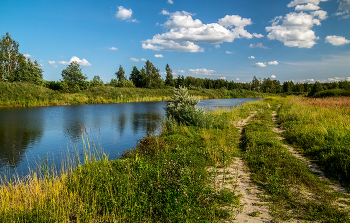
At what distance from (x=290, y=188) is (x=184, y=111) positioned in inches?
377

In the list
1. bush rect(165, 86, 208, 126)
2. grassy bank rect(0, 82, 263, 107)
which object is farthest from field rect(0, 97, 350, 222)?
grassy bank rect(0, 82, 263, 107)

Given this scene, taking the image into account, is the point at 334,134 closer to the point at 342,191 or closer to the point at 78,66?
the point at 342,191

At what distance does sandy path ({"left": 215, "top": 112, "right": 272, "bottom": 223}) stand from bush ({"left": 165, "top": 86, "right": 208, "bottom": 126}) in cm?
622

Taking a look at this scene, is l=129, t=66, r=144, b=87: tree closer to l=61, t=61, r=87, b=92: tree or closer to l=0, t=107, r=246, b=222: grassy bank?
l=61, t=61, r=87, b=92: tree

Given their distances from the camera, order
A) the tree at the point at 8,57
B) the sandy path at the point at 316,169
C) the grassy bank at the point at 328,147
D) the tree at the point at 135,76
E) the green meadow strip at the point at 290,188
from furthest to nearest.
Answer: the tree at the point at 135,76, the tree at the point at 8,57, the grassy bank at the point at 328,147, the sandy path at the point at 316,169, the green meadow strip at the point at 290,188

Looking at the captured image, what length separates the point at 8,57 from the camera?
49031mm

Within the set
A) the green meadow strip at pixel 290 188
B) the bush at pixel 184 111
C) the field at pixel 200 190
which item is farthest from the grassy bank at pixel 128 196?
the bush at pixel 184 111

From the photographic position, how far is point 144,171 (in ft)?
19.2

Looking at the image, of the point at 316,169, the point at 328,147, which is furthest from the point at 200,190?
the point at 328,147

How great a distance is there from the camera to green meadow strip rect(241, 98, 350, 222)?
3.95m

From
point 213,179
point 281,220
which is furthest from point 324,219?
point 213,179

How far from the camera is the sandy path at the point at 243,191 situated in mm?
3961

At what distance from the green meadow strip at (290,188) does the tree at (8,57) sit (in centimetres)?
5793

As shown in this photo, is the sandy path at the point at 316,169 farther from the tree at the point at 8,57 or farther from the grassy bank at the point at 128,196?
the tree at the point at 8,57
